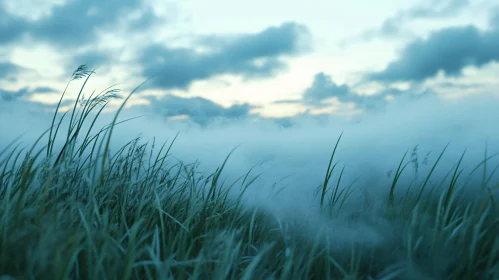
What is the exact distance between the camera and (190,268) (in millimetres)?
1971

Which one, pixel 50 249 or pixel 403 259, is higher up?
pixel 50 249

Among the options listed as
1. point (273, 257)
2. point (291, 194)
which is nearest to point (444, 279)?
point (273, 257)

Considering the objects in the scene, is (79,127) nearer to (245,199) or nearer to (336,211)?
(245,199)

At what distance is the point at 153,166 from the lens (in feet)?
10.9

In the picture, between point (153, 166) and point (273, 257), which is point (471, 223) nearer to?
point (273, 257)

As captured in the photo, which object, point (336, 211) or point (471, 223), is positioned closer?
point (471, 223)

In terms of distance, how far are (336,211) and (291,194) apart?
98 cm

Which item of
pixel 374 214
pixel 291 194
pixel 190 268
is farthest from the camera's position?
pixel 291 194

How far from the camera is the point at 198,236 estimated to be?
7.74ft

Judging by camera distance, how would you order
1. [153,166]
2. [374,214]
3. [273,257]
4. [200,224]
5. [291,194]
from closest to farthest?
[273,257] → [200,224] → [374,214] → [153,166] → [291,194]

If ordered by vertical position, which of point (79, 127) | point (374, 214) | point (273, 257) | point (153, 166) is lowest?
point (273, 257)

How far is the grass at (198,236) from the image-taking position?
1630 mm

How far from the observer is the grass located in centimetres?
→ 163

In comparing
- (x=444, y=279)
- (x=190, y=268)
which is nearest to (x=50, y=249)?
(x=190, y=268)
